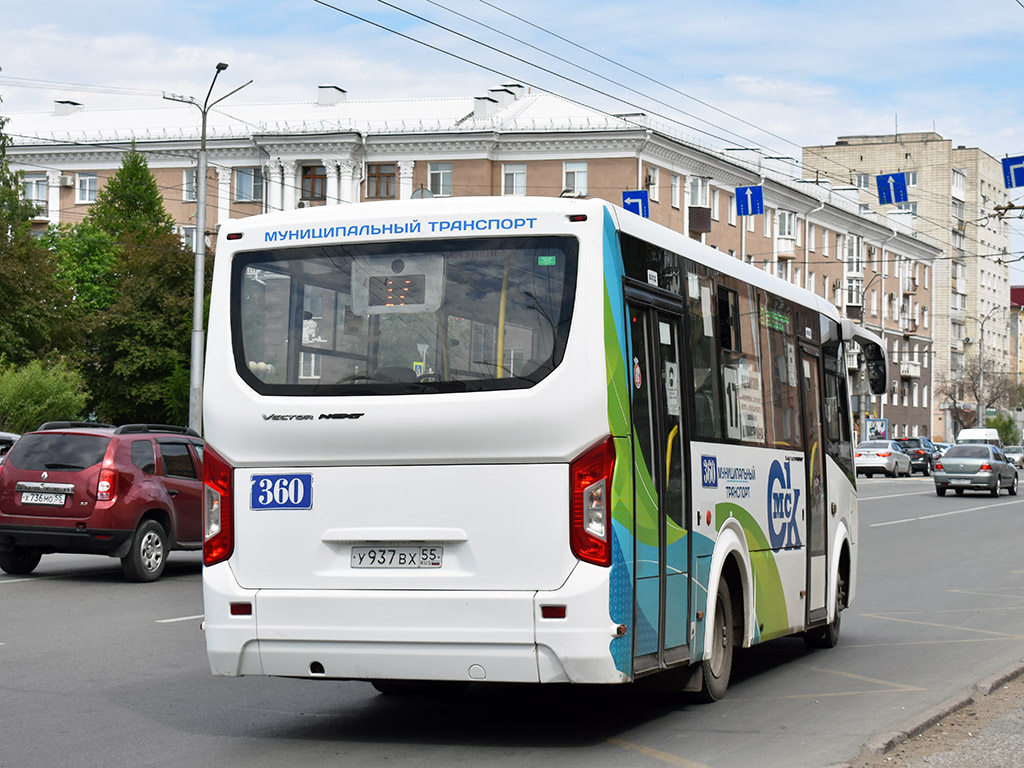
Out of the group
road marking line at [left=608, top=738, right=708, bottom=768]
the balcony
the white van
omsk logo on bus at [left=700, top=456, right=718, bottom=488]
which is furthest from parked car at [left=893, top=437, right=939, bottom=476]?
road marking line at [left=608, top=738, right=708, bottom=768]

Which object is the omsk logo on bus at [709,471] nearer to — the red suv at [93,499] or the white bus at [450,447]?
the white bus at [450,447]

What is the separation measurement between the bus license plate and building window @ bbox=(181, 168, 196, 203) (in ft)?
247

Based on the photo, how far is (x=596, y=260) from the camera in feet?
25.1

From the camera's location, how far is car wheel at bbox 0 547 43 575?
17500mm

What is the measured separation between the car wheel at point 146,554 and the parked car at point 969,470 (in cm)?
3241

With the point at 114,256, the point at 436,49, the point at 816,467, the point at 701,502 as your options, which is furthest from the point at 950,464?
the point at 114,256

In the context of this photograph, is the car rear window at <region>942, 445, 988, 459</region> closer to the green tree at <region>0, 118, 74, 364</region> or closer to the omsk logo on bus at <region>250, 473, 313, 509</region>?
the green tree at <region>0, 118, 74, 364</region>

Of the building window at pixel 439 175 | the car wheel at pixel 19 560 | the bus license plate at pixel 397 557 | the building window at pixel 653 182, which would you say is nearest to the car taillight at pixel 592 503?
the bus license plate at pixel 397 557

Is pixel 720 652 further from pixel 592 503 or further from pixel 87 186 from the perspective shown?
pixel 87 186

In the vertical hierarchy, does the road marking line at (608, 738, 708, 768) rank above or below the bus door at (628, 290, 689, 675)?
below

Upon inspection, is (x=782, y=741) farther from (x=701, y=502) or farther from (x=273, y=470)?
(x=273, y=470)

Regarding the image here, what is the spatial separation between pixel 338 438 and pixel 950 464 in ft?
134

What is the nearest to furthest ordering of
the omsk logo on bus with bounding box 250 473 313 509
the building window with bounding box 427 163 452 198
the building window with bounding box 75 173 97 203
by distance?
the omsk logo on bus with bounding box 250 473 313 509, the building window with bounding box 427 163 452 198, the building window with bounding box 75 173 97 203

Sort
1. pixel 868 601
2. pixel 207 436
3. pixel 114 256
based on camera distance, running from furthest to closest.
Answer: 1. pixel 114 256
2. pixel 868 601
3. pixel 207 436
